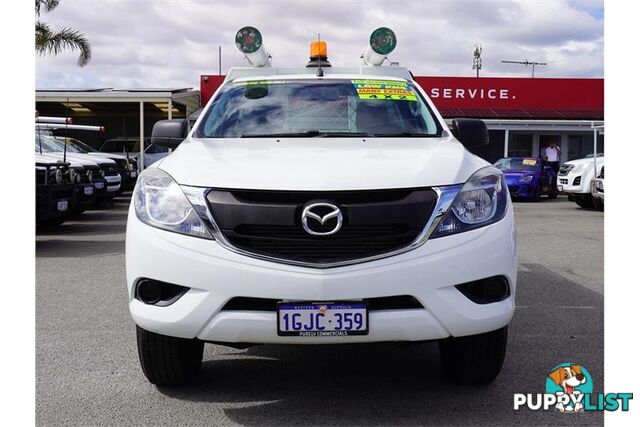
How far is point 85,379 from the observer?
4031mm

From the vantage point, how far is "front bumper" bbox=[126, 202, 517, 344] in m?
3.14

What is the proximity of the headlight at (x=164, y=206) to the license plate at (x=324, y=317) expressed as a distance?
503 mm

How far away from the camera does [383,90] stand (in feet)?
15.9

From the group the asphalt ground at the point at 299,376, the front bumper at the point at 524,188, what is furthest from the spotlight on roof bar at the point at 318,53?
the front bumper at the point at 524,188

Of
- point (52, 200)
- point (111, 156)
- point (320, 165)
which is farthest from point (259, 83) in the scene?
point (111, 156)

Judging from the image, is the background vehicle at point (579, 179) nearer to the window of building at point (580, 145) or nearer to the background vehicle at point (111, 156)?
the background vehicle at point (111, 156)

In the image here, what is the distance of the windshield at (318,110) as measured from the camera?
14.6ft

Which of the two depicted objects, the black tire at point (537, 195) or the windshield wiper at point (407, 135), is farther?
the black tire at point (537, 195)

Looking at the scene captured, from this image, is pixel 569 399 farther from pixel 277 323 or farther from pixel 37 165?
pixel 37 165

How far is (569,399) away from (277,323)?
1.67 m

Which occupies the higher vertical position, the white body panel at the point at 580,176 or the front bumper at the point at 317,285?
the white body panel at the point at 580,176

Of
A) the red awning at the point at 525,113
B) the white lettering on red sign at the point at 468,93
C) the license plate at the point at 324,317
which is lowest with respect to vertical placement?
the license plate at the point at 324,317

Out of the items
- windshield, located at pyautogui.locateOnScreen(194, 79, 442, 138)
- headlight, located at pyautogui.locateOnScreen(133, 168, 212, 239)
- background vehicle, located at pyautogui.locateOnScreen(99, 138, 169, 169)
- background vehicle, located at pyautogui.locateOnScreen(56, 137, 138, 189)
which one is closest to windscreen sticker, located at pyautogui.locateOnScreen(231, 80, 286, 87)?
windshield, located at pyautogui.locateOnScreen(194, 79, 442, 138)
